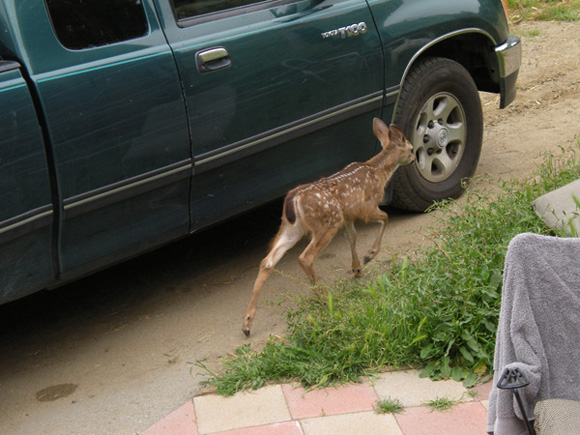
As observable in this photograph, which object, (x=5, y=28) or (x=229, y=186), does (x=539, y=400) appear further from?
(x=5, y=28)

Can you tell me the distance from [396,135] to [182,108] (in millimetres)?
1425

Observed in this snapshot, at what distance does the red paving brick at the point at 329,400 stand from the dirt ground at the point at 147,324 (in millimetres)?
547

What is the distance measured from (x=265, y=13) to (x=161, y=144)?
39.6 inches

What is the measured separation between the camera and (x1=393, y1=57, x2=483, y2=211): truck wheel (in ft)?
17.4

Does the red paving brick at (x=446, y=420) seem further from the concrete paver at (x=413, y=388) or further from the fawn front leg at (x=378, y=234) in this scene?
the fawn front leg at (x=378, y=234)

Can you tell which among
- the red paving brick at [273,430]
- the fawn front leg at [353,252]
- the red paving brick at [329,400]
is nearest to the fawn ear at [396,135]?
the fawn front leg at [353,252]

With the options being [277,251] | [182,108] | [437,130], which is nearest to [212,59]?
[182,108]

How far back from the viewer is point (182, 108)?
4176mm

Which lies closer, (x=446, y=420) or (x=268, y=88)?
(x=446, y=420)

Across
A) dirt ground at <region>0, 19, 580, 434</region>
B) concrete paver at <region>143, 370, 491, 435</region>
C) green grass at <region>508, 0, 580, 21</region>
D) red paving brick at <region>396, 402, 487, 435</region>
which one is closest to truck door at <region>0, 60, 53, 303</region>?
dirt ground at <region>0, 19, 580, 434</region>

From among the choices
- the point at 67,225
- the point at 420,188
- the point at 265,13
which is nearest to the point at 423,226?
the point at 420,188

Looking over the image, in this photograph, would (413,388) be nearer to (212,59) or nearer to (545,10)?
(212,59)

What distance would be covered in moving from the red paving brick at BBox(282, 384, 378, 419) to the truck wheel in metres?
2.06

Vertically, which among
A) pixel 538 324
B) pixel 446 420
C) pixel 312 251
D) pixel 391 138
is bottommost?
pixel 446 420
